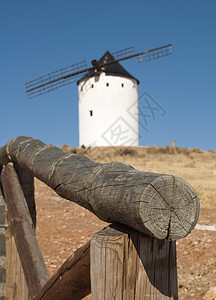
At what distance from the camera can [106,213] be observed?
1.29m

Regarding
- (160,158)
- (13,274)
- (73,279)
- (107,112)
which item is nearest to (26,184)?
(13,274)

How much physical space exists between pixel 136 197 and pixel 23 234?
5.26 feet

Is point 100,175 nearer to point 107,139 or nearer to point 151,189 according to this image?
point 151,189

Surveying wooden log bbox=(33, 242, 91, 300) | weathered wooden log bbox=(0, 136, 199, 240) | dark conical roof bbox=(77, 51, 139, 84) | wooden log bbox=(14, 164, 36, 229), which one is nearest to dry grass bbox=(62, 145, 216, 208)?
dark conical roof bbox=(77, 51, 139, 84)

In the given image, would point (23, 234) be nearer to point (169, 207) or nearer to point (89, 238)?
point (169, 207)

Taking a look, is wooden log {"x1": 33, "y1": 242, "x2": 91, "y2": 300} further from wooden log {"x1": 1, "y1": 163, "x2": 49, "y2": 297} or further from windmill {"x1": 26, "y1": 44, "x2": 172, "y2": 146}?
windmill {"x1": 26, "y1": 44, "x2": 172, "y2": 146}

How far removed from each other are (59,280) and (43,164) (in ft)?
2.50

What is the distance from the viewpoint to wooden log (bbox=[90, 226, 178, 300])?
1.15 m

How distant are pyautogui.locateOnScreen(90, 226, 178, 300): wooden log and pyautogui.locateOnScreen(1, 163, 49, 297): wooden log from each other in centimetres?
106

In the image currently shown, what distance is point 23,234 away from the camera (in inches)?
93.2

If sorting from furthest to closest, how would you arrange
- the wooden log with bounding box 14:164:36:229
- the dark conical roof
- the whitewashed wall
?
the dark conical roof, the whitewashed wall, the wooden log with bounding box 14:164:36:229

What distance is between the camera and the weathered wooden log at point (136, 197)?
1.07 m

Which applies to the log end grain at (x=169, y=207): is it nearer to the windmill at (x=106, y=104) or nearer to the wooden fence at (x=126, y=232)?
the wooden fence at (x=126, y=232)

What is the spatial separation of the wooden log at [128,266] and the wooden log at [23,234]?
3.47 ft
